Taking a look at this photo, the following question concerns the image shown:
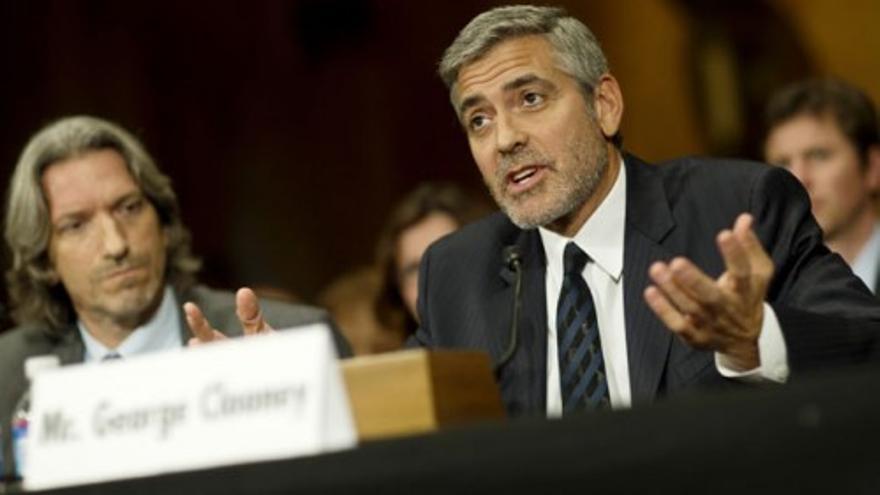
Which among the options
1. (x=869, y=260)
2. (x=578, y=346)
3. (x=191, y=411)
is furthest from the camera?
(x=869, y=260)

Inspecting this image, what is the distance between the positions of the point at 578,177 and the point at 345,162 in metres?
3.95

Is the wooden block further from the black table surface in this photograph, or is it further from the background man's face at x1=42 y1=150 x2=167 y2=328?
the background man's face at x1=42 y1=150 x2=167 y2=328

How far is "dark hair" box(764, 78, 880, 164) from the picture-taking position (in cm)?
498

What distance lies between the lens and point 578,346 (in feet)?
10.1

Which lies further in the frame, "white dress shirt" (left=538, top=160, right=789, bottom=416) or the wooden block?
"white dress shirt" (left=538, top=160, right=789, bottom=416)

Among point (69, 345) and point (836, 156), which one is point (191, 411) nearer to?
point (69, 345)

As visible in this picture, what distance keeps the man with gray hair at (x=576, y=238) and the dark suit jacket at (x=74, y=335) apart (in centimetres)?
83

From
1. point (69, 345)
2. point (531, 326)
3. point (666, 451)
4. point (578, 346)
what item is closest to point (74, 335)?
point (69, 345)

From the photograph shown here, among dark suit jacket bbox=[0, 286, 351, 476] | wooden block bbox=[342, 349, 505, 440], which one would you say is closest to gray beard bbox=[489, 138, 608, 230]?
wooden block bbox=[342, 349, 505, 440]

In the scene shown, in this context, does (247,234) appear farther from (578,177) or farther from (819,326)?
(819,326)

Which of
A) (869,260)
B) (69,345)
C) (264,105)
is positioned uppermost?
(264,105)

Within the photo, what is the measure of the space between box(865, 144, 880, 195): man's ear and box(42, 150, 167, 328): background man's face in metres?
1.99

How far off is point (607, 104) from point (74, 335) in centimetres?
171

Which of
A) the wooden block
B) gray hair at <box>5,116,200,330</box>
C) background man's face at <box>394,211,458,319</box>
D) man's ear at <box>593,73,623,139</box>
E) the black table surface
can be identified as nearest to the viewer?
the black table surface
